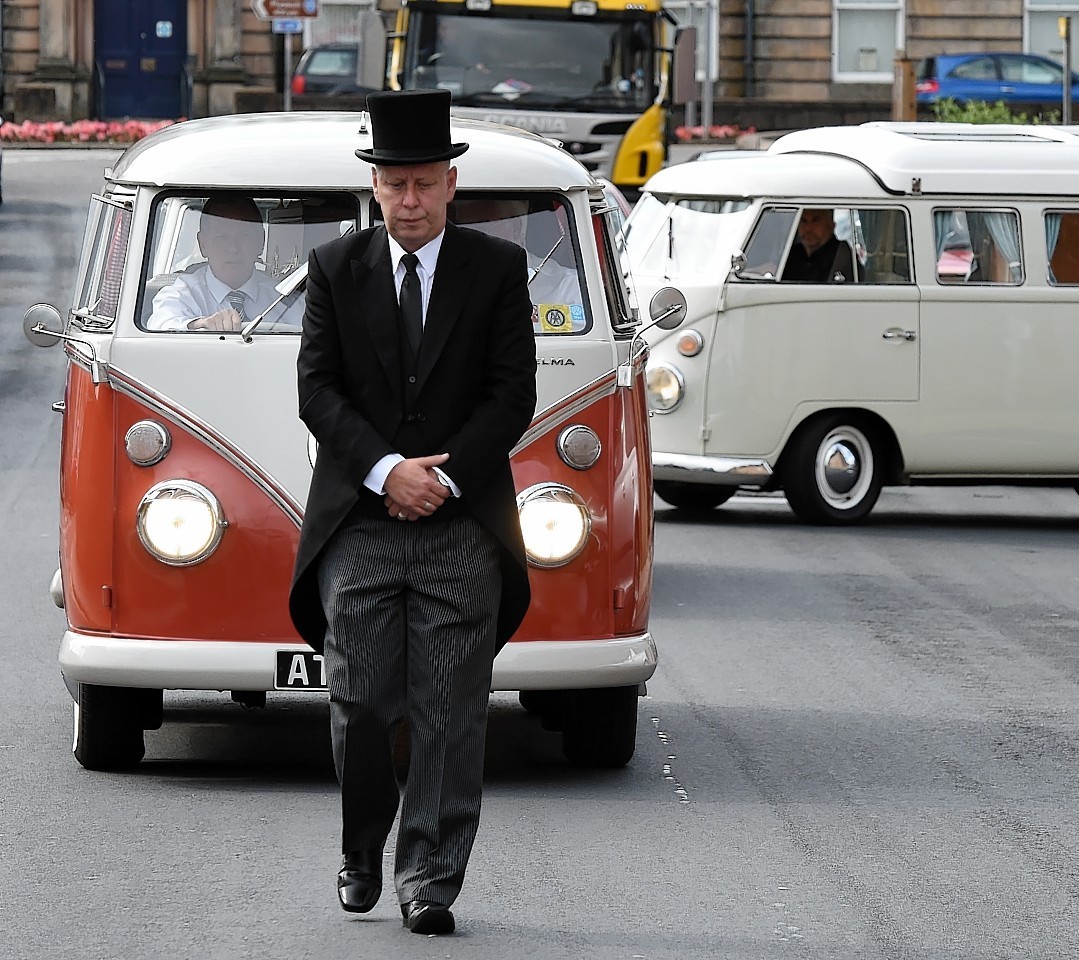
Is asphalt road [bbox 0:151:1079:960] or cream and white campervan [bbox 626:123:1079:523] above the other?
cream and white campervan [bbox 626:123:1079:523]

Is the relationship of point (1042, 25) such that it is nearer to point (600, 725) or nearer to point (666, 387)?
point (666, 387)

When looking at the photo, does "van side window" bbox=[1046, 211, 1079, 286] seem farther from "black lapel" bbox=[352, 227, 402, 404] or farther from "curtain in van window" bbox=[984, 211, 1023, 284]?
"black lapel" bbox=[352, 227, 402, 404]

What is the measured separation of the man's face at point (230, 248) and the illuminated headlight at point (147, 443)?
590mm

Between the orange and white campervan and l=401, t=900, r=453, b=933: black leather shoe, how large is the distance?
1638mm

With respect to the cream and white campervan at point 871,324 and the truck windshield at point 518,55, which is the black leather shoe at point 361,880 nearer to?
the cream and white campervan at point 871,324

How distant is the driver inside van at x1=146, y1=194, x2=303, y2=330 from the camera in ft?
25.0

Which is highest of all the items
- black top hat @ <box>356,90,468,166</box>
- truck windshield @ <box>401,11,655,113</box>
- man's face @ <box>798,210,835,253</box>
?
truck windshield @ <box>401,11,655,113</box>

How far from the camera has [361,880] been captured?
585 cm

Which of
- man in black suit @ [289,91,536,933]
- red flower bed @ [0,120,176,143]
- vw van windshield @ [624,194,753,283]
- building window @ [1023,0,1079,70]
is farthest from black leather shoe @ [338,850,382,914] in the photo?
building window @ [1023,0,1079,70]

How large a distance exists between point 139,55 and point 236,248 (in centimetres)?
4049

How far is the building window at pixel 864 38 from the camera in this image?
4862 centimetres

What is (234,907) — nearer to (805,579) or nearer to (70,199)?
(805,579)

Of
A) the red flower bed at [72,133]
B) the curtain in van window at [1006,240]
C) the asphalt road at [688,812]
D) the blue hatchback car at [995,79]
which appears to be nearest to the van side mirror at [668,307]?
the asphalt road at [688,812]

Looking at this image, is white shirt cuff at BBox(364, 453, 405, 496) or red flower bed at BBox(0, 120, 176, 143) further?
red flower bed at BBox(0, 120, 176, 143)
